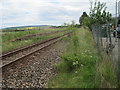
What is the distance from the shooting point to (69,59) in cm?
632

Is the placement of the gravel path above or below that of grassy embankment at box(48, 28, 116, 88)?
below

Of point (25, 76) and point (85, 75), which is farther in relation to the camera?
point (25, 76)

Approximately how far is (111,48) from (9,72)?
4603 millimetres

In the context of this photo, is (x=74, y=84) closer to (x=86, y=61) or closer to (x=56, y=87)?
(x=56, y=87)

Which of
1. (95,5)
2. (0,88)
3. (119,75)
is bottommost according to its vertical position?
(0,88)

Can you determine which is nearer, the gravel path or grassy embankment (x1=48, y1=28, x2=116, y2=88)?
grassy embankment (x1=48, y1=28, x2=116, y2=88)

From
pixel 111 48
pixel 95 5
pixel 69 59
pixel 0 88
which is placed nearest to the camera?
pixel 0 88

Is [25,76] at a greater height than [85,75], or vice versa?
[85,75]

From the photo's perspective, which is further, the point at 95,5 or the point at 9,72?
the point at 95,5

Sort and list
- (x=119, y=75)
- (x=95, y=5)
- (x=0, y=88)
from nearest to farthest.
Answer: (x=119, y=75) → (x=0, y=88) → (x=95, y=5)

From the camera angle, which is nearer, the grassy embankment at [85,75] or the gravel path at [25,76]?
the grassy embankment at [85,75]

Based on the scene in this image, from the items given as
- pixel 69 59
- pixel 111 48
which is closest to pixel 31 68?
pixel 69 59

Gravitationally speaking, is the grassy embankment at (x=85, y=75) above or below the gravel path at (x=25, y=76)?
above

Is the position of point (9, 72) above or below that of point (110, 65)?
below
